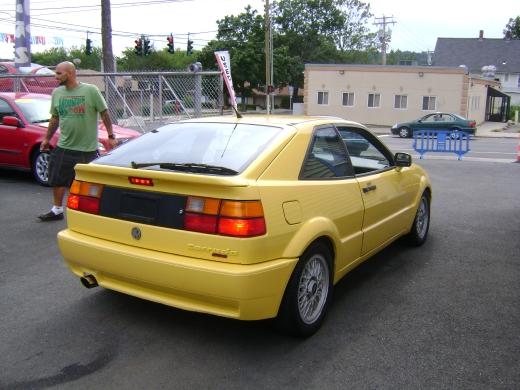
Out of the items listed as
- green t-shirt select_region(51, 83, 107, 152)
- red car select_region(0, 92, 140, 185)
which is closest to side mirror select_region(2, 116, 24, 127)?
red car select_region(0, 92, 140, 185)

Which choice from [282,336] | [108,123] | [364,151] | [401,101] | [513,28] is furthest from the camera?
[513,28]

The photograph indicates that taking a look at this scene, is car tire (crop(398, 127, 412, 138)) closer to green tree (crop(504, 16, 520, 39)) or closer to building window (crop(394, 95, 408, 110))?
building window (crop(394, 95, 408, 110))

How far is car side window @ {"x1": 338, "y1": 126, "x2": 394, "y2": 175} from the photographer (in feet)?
14.8

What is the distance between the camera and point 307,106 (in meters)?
41.4

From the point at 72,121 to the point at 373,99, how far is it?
3537 centimetres

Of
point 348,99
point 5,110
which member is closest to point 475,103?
point 348,99

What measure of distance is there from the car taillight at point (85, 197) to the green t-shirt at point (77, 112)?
2.58 metres

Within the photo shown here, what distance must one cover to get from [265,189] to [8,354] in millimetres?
1870

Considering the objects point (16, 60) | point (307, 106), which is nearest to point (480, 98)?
point (307, 106)

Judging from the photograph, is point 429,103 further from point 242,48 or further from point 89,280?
point 89,280

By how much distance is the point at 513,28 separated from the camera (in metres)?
89.6

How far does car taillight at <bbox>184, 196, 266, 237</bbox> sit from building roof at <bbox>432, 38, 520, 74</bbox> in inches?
2618

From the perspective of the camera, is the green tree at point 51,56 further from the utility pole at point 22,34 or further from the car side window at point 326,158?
the car side window at point 326,158

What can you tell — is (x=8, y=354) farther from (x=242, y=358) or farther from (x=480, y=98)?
(x=480, y=98)
